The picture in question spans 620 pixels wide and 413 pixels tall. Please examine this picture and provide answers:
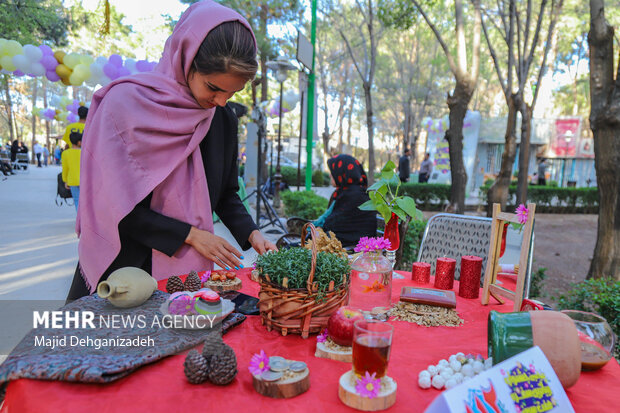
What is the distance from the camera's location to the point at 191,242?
1.61 metres

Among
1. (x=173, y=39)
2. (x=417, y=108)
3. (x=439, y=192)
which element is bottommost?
(x=439, y=192)

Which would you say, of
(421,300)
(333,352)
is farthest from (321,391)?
(421,300)

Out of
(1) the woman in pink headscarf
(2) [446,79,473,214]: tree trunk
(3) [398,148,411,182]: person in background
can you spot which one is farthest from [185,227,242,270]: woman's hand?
(3) [398,148,411,182]: person in background

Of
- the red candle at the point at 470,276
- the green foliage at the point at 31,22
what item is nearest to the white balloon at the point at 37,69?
the green foliage at the point at 31,22

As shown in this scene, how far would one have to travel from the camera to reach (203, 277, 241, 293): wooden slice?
164cm

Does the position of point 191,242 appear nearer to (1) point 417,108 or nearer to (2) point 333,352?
(2) point 333,352

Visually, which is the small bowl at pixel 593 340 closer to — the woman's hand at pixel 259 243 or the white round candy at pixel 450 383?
the white round candy at pixel 450 383

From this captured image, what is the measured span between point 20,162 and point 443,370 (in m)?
27.9

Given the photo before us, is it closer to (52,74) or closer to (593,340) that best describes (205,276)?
(593,340)

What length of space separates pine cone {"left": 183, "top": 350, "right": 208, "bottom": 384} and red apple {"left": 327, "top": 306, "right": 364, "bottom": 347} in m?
0.37

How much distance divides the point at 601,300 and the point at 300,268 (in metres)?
2.53

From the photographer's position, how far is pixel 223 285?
1673 millimetres

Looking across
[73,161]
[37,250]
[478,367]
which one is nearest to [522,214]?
[478,367]

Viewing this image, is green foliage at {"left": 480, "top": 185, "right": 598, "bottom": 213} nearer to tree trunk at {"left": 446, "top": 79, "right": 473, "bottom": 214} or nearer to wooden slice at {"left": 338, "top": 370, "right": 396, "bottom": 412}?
tree trunk at {"left": 446, "top": 79, "right": 473, "bottom": 214}
